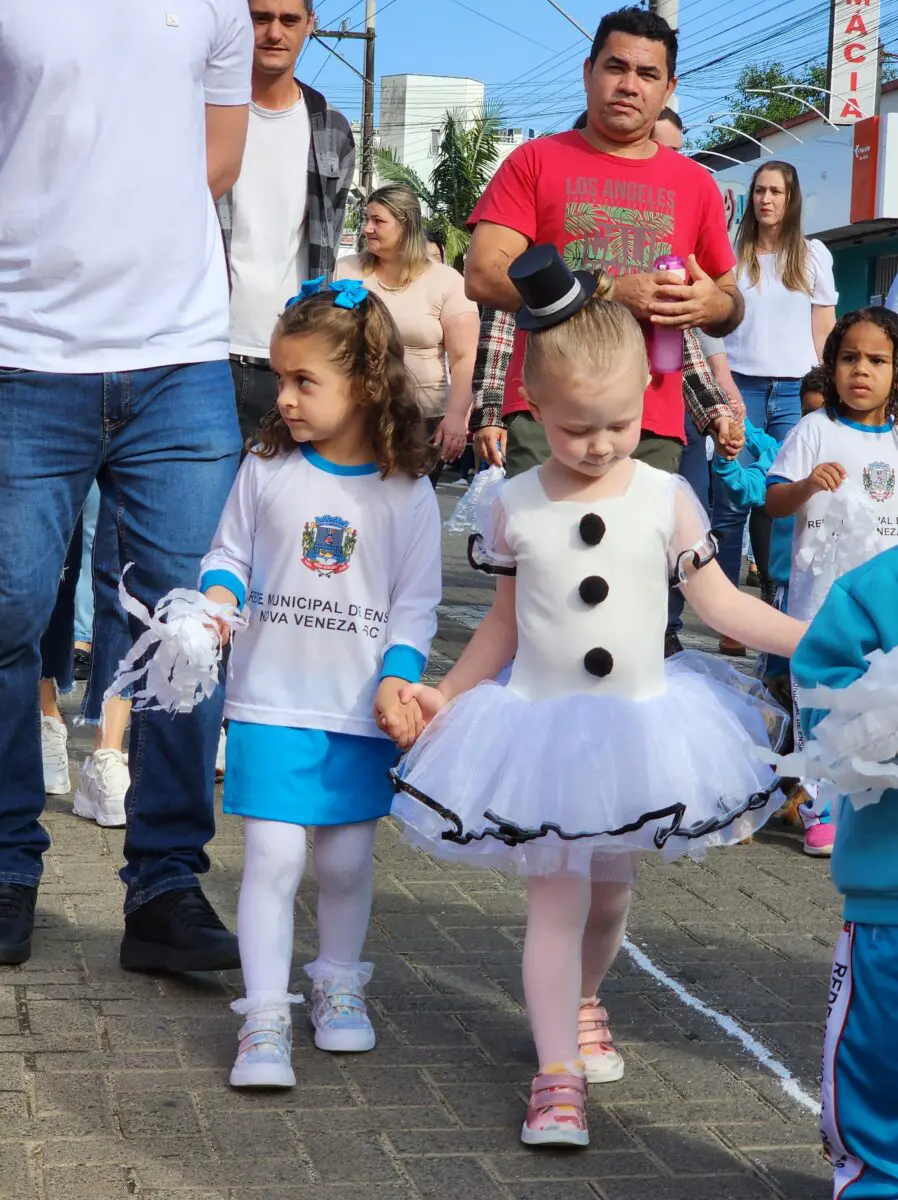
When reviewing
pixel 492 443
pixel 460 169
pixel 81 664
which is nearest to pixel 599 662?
pixel 492 443

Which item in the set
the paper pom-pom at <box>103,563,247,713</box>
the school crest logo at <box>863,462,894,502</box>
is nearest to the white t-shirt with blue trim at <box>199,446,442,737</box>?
the paper pom-pom at <box>103,563,247,713</box>

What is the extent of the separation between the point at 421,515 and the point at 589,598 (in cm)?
54

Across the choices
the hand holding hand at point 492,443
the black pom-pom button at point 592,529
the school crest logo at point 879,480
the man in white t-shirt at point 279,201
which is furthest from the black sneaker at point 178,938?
the school crest logo at point 879,480

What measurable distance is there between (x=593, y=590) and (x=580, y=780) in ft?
1.37

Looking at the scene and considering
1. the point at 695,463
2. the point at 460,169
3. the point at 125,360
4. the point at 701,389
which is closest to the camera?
the point at 125,360

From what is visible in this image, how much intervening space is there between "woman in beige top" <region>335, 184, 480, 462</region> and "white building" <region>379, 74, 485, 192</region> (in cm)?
9188

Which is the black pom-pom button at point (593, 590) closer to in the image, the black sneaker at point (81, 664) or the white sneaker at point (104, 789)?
the white sneaker at point (104, 789)

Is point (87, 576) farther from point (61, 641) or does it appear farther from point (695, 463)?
point (695, 463)

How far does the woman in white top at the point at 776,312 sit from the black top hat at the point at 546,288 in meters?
5.08

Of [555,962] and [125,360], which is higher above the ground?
[125,360]

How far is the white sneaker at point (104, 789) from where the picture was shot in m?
5.57

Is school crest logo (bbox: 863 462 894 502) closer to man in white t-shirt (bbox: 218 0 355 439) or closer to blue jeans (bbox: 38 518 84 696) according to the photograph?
man in white t-shirt (bbox: 218 0 355 439)

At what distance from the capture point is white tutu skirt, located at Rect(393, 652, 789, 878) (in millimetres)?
Result: 3199

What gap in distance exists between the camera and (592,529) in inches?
137
